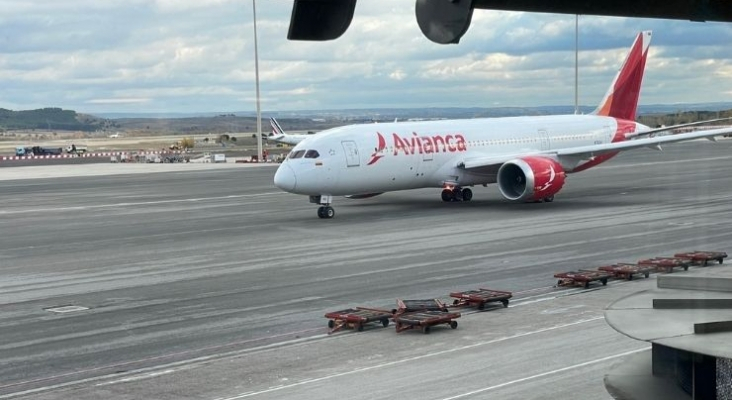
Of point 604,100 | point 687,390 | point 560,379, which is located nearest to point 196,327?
point 560,379

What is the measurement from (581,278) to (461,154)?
19.3 m

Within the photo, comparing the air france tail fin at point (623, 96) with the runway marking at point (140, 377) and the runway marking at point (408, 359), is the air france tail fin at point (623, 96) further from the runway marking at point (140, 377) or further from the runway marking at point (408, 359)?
the runway marking at point (140, 377)

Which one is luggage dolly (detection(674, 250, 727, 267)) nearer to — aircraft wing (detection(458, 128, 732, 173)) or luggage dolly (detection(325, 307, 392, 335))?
luggage dolly (detection(325, 307, 392, 335))

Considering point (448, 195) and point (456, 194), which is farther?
point (456, 194)

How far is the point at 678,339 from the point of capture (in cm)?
528

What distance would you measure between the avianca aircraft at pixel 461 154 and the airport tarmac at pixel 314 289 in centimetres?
111

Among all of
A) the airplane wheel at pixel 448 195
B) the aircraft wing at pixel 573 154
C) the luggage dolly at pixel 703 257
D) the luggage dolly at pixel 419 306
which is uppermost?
the aircraft wing at pixel 573 154

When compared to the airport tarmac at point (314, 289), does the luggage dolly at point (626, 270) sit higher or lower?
higher

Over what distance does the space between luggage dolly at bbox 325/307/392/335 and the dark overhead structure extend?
1279cm

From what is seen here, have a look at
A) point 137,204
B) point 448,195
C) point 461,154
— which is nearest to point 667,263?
point 461,154

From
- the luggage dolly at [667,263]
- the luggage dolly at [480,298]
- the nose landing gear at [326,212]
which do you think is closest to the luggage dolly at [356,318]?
the luggage dolly at [480,298]

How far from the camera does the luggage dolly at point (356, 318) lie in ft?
57.7

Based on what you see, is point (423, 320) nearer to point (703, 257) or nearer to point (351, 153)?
point (703, 257)

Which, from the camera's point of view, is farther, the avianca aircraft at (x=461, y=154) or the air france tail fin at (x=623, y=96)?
the air france tail fin at (x=623, y=96)
